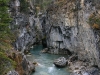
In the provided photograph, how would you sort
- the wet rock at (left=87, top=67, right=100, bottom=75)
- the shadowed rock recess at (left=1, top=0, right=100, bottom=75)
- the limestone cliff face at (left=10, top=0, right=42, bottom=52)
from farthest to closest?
the limestone cliff face at (left=10, top=0, right=42, bottom=52) < the shadowed rock recess at (left=1, top=0, right=100, bottom=75) < the wet rock at (left=87, top=67, right=100, bottom=75)

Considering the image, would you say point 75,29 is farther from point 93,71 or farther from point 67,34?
point 93,71

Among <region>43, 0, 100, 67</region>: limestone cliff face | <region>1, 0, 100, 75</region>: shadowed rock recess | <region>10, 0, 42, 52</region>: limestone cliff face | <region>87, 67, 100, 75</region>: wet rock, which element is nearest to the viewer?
<region>87, 67, 100, 75</region>: wet rock

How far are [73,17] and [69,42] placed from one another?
18.9ft

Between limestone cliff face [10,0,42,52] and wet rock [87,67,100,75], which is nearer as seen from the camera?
wet rock [87,67,100,75]

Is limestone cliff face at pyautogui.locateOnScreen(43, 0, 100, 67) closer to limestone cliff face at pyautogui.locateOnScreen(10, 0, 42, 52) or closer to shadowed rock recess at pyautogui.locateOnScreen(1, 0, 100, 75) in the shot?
shadowed rock recess at pyautogui.locateOnScreen(1, 0, 100, 75)

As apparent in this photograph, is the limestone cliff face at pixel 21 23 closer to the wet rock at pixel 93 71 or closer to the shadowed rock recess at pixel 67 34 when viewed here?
the shadowed rock recess at pixel 67 34

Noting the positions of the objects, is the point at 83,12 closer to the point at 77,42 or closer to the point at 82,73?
the point at 77,42

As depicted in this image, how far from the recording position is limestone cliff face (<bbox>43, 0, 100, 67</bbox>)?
3159cm

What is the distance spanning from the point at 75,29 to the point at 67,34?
3.75m

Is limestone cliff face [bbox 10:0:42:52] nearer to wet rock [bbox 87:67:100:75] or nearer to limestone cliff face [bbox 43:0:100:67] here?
limestone cliff face [bbox 43:0:100:67]

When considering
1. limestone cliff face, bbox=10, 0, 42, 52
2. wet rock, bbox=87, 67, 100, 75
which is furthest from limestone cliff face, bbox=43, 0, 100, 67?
limestone cliff face, bbox=10, 0, 42, 52

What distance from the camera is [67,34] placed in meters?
43.7

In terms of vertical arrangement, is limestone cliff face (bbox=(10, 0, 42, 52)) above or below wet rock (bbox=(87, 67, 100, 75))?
above

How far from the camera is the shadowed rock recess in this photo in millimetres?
29688
